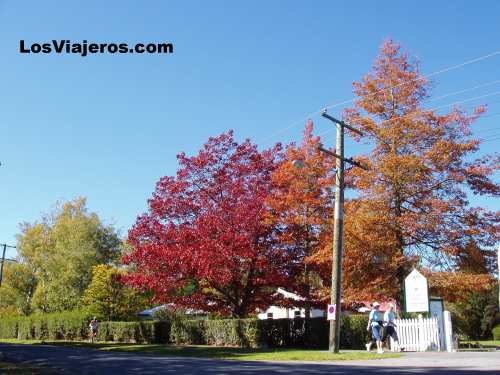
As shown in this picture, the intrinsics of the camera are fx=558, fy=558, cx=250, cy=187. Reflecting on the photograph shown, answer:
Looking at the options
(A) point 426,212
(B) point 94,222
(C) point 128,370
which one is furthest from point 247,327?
(B) point 94,222

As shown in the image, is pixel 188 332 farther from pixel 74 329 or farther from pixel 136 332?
pixel 74 329

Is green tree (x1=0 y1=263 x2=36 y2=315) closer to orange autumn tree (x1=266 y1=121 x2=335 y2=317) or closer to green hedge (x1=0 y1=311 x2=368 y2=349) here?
green hedge (x1=0 y1=311 x2=368 y2=349)

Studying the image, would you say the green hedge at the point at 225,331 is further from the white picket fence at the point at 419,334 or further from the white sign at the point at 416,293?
the white sign at the point at 416,293

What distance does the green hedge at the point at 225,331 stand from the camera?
952 inches

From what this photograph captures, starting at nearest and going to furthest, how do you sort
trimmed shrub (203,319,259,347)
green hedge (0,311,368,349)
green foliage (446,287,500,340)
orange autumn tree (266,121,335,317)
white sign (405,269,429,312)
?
white sign (405,269,429,312), green hedge (0,311,368,349), orange autumn tree (266,121,335,317), trimmed shrub (203,319,259,347), green foliage (446,287,500,340)

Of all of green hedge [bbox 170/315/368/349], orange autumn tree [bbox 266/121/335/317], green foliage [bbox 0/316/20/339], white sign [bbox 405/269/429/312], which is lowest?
green foliage [bbox 0/316/20/339]

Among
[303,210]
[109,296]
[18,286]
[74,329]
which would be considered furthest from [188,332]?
[18,286]

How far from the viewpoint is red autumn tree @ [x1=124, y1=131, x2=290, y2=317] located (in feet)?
85.0

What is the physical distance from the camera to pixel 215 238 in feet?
86.2

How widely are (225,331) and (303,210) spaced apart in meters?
8.28

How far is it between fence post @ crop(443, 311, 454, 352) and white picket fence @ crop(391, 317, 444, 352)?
229 mm

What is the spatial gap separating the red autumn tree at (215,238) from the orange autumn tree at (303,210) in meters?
0.66

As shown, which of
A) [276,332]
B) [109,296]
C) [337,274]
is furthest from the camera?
[109,296]

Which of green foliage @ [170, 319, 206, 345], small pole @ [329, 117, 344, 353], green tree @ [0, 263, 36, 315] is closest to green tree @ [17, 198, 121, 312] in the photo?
green tree @ [0, 263, 36, 315]
